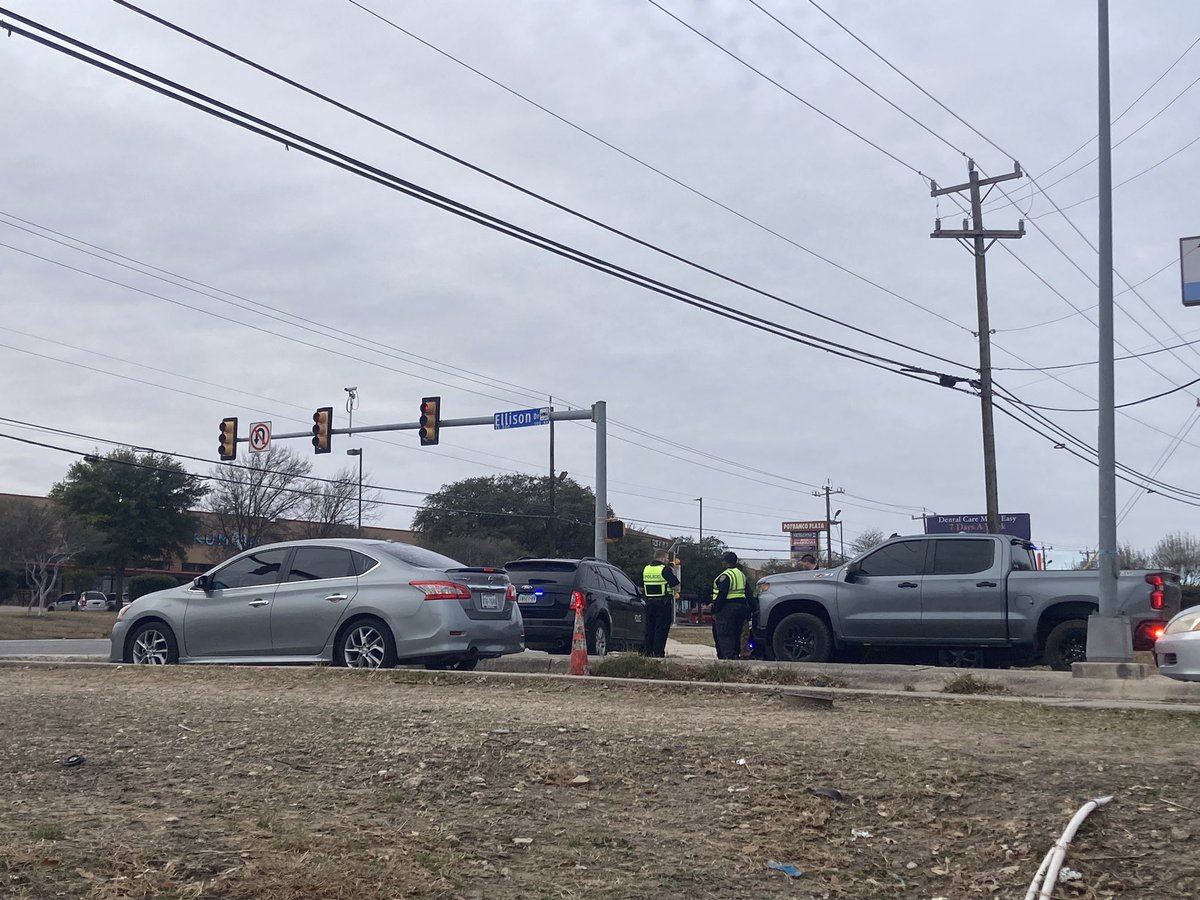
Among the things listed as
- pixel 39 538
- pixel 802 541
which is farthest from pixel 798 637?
pixel 802 541

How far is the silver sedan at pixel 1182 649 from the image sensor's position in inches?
409

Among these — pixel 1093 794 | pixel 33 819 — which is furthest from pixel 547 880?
pixel 1093 794

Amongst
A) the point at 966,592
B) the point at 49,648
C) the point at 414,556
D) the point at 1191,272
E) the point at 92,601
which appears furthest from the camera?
the point at 92,601

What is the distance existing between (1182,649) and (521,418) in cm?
1887

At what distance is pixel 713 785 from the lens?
6020 millimetres

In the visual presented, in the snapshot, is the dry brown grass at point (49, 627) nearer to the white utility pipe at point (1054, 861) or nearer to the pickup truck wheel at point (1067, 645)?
the pickup truck wheel at point (1067, 645)

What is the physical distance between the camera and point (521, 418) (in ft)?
91.7

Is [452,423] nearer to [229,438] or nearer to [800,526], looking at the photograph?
[229,438]

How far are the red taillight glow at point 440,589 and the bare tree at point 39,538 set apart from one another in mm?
38885

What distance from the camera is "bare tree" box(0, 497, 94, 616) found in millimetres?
47094

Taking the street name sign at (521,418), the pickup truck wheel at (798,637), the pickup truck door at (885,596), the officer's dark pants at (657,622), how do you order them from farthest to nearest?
the street name sign at (521,418)
the officer's dark pants at (657,622)
the pickup truck wheel at (798,637)
the pickup truck door at (885,596)

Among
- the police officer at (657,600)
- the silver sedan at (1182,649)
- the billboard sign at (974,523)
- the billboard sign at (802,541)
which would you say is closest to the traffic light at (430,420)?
the police officer at (657,600)

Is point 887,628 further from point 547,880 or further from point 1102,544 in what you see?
point 547,880

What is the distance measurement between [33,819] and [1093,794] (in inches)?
180
